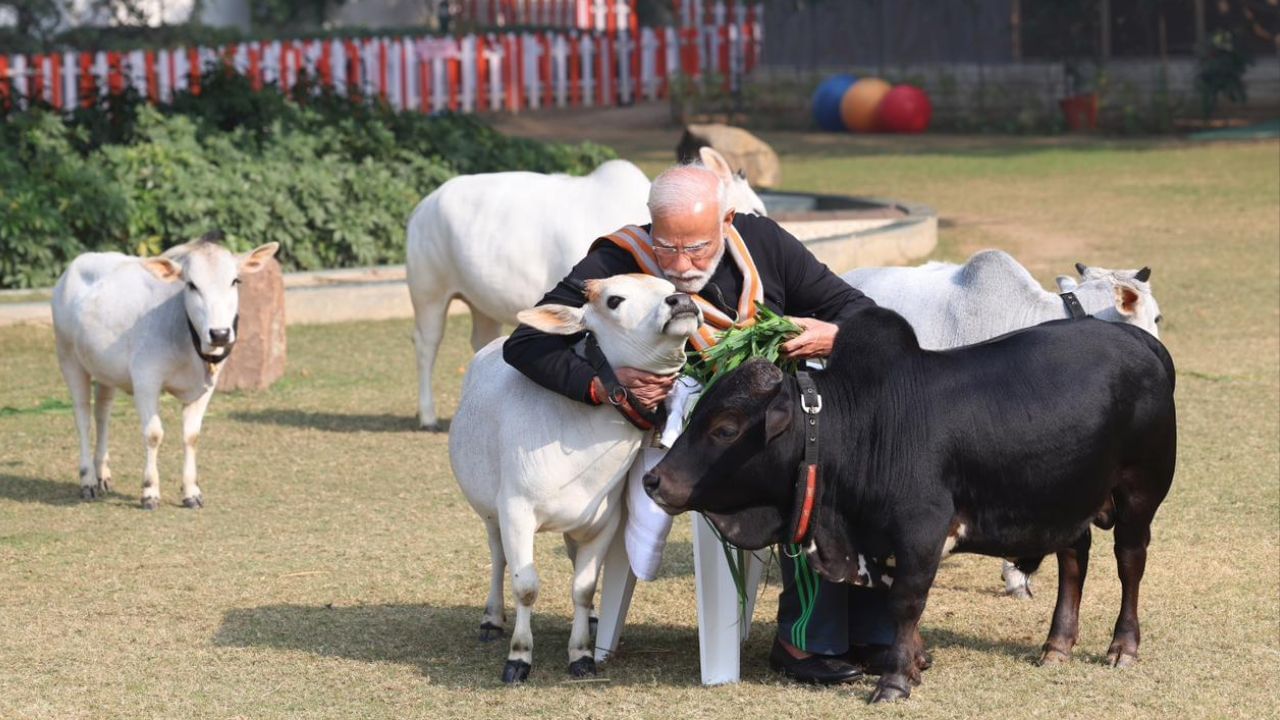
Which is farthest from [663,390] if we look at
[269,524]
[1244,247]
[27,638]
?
[1244,247]

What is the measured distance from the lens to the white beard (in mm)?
5973

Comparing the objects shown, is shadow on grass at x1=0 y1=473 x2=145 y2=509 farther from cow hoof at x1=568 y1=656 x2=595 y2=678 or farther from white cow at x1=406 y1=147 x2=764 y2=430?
cow hoof at x1=568 y1=656 x2=595 y2=678

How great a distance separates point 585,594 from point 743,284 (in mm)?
1198

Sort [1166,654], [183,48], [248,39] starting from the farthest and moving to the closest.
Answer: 1. [248,39]
2. [183,48]
3. [1166,654]

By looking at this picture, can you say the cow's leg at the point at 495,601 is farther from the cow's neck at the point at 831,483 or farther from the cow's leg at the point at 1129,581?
the cow's leg at the point at 1129,581

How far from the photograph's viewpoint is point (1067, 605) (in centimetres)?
628

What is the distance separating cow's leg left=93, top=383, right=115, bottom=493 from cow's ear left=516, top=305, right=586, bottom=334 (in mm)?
4250

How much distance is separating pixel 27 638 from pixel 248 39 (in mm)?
33041

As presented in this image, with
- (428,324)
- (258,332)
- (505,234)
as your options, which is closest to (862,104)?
(258,332)

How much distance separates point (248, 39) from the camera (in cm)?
3828

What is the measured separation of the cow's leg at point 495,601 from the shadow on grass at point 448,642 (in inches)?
2.0

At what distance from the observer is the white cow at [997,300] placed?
716 centimetres

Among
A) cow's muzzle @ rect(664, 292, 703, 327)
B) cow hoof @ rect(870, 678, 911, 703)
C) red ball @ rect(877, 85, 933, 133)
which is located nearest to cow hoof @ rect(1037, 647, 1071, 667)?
cow hoof @ rect(870, 678, 911, 703)

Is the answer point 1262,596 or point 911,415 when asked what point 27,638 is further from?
point 1262,596
